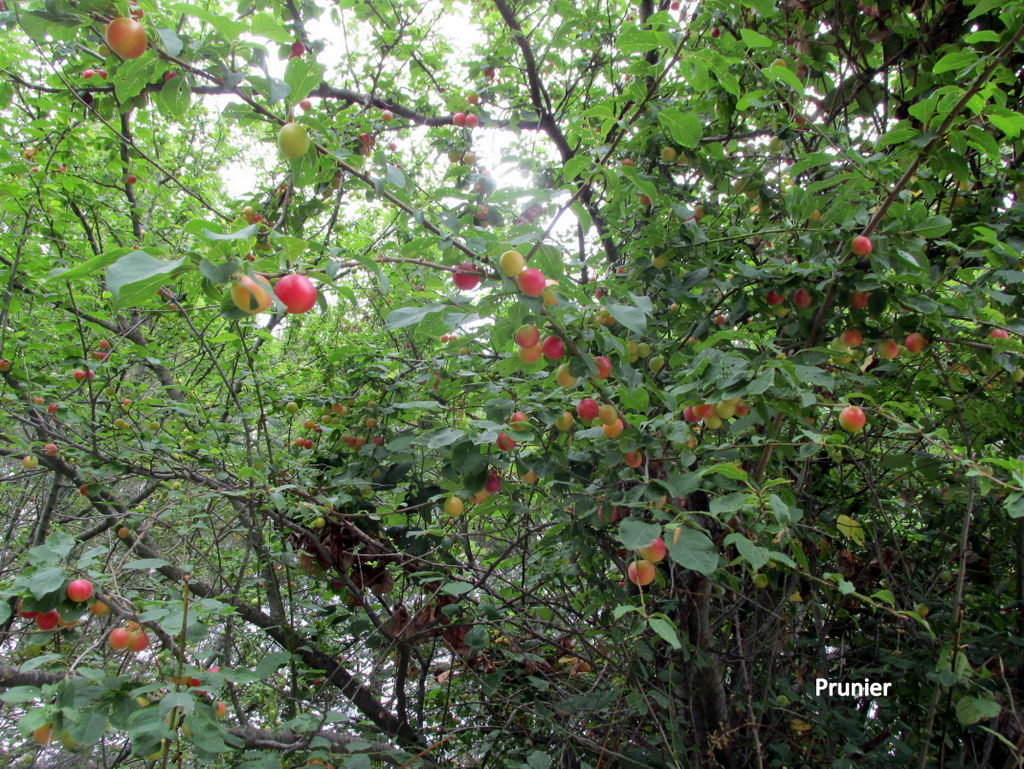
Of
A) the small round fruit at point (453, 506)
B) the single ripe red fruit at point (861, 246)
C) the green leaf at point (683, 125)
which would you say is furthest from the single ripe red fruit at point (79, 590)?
the single ripe red fruit at point (861, 246)

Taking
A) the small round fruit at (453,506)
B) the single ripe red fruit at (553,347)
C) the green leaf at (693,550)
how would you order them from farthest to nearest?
the small round fruit at (453,506)
the single ripe red fruit at (553,347)
the green leaf at (693,550)

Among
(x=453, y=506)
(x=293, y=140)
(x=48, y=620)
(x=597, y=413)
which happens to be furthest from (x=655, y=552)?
(x=48, y=620)

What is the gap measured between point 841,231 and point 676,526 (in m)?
1.08

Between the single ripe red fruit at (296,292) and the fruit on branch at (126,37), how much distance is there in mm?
516

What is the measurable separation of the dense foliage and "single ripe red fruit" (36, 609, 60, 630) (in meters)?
0.05

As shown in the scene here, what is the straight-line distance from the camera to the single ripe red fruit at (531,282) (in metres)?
1.19

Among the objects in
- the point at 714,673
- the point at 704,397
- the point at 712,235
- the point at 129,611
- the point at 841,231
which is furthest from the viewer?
the point at 712,235

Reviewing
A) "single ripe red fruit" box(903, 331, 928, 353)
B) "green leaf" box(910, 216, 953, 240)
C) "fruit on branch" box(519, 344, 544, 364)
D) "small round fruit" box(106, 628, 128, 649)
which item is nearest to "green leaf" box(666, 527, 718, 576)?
"fruit on branch" box(519, 344, 544, 364)

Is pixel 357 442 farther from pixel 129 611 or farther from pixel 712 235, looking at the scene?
pixel 712 235

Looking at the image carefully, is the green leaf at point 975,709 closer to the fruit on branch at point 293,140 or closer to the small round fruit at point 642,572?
the small round fruit at point 642,572

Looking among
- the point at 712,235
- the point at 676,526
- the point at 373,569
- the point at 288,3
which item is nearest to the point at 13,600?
the point at 373,569

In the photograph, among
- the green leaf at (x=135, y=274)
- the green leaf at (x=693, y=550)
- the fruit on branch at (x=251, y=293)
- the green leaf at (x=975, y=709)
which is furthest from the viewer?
the green leaf at (x=975, y=709)

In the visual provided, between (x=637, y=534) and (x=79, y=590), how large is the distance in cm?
116

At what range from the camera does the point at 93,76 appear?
220 centimetres
